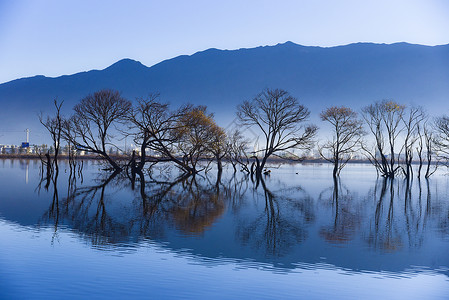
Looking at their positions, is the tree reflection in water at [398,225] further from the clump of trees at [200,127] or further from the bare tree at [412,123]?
the bare tree at [412,123]

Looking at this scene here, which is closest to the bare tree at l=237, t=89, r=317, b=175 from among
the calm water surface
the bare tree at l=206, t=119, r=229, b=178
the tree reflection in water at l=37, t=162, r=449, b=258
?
the bare tree at l=206, t=119, r=229, b=178

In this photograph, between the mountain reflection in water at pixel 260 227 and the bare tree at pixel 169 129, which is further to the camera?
the bare tree at pixel 169 129

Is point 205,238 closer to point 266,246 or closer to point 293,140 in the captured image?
point 266,246

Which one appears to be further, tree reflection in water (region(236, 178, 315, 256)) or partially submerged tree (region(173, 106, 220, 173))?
partially submerged tree (region(173, 106, 220, 173))

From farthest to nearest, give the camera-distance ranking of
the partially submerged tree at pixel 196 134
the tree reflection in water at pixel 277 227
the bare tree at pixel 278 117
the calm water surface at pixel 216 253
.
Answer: the bare tree at pixel 278 117 → the partially submerged tree at pixel 196 134 → the tree reflection in water at pixel 277 227 → the calm water surface at pixel 216 253

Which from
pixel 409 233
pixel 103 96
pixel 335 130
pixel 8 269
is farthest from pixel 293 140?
pixel 8 269

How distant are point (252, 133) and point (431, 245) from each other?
180ft

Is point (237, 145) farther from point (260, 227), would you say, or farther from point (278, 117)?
point (260, 227)

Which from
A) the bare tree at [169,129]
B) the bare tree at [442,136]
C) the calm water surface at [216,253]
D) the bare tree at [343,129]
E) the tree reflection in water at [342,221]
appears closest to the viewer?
the calm water surface at [216,253]

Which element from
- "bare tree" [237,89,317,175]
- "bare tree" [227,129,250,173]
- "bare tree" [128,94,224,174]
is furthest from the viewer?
"bare tree" [227,129,250,173]

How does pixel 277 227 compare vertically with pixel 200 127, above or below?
below

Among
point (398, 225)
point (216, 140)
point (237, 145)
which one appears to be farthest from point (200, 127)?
point (398, 225)

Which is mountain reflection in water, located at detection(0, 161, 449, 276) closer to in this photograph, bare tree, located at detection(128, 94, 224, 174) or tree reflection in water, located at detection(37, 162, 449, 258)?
tree reflection in water, located at detection(37, 162, 449, 258)

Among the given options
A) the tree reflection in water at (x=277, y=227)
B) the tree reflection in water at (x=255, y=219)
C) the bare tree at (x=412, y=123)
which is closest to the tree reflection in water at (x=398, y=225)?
the tree reflection in water at (x=255, y=219)
